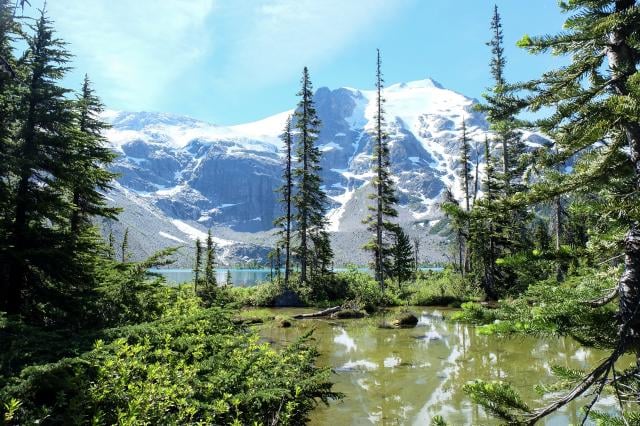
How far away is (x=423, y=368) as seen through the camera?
14.2m

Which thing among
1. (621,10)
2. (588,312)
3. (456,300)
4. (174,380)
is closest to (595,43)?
(621,10)

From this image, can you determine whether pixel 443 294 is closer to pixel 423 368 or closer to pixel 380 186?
pixel 380 186

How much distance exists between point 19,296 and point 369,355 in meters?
11.8

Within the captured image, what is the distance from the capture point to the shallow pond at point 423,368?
9759mm

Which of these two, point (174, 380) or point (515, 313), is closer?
point (515, 313)

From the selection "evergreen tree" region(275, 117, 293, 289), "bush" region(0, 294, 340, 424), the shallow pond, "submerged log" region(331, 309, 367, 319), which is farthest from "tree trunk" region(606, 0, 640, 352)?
"evergreen tree" region(275, 117, 293, 289)

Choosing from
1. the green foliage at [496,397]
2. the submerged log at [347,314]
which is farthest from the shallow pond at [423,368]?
the submerged log at [347,314]

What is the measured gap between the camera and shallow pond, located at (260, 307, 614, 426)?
976 centimetres

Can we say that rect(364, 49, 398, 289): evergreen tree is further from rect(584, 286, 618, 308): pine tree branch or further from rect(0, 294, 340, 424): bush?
rect(584, 286, 618, 308): pine tree branch

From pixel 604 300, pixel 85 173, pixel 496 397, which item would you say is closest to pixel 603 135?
pixel 604 300

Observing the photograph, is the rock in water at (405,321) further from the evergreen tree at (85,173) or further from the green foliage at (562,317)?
the green foliage at (562,317)

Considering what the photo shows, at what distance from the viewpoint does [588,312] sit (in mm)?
2912

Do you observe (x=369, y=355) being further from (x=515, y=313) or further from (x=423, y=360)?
(x=515, y=313)

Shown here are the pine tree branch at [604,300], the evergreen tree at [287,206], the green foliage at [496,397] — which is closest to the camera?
the green foliage at [496,397]
